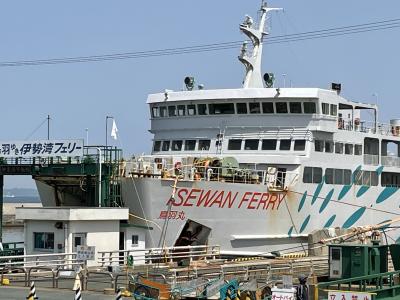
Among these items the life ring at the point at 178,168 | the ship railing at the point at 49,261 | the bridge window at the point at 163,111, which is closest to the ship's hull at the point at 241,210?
the life ring at the point at 178,168

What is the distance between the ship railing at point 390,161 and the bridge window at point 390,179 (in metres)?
0.44

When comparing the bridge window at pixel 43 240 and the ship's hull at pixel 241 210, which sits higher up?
the ship's hull at pixel 241 210

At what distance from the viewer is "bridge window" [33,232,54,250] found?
29.9m

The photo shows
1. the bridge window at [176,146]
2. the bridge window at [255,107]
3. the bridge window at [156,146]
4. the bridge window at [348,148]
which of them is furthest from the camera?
the bridge window at [156,146]

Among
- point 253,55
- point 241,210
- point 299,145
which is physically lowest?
point 241,210

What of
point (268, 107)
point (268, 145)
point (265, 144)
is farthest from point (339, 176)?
point (268, 107)

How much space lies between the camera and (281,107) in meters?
34.4

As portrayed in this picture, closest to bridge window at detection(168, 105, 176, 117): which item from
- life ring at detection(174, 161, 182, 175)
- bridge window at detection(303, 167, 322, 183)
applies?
life ring at detection(174, 161, 182, 175)

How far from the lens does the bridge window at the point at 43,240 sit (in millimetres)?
29891

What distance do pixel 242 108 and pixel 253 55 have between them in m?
4.60

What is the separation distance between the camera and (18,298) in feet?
70.8

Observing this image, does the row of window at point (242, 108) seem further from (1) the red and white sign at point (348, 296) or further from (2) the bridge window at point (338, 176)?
(1) the red and white sign at point (348, 296)

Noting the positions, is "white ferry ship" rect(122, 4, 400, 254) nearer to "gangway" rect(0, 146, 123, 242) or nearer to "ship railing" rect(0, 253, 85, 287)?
"gangway" rect(0, 146, 123, 242)

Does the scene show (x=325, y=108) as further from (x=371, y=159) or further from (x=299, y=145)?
(x=371, y=159)
